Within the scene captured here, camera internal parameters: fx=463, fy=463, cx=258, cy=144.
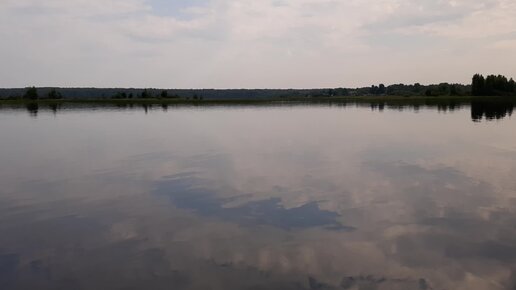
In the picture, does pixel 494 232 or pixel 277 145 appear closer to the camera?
pixel 494 232

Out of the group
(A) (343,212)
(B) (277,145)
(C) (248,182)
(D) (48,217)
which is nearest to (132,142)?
(B) (277,145)

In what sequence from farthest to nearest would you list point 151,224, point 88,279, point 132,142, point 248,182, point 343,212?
point 132,142 < point 248,182 < point 343,212 < point 151,224 < point 88,279

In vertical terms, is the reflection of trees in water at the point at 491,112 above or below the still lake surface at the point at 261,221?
above

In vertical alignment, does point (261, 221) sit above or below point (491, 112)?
below

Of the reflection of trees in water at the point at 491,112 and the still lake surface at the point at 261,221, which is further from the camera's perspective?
the reflection of trees in water at the point at 491,112

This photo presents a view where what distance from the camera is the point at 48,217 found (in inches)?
719

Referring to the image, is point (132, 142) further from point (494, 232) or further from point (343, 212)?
point (494, 232)

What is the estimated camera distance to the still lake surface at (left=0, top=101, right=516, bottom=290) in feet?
40.5

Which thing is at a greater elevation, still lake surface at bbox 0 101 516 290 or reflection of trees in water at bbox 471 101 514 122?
reflection of trees in water at bbox 471 101 514 122

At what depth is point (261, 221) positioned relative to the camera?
56.5ft

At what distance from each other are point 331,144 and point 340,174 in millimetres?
14821

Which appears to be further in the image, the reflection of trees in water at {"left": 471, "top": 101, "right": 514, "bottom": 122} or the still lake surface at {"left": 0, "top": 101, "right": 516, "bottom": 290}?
the reflection of trees in water at {"left": 471, "top": 101, "right": 514, "bottom": 122}

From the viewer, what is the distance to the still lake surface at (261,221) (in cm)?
1234

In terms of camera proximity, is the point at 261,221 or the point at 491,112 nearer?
the point at 261,221
